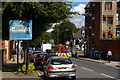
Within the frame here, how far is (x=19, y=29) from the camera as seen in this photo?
15.3 meters

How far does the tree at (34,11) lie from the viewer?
13.8 meters

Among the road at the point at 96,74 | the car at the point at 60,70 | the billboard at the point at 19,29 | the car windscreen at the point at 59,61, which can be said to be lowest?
the road at the point at 96,74

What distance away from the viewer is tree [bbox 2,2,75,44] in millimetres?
13758

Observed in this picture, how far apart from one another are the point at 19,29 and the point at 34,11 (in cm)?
156

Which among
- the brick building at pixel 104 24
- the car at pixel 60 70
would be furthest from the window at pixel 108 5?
the car at pixel 60 70

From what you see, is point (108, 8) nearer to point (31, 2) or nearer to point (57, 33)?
point (31, 2)

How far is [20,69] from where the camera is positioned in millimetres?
17000

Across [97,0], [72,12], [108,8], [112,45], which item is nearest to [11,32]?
[72,12]

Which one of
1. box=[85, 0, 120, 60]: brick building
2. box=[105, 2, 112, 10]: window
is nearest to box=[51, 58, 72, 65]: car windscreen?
box=[85, 0, 120, 60]: brick building

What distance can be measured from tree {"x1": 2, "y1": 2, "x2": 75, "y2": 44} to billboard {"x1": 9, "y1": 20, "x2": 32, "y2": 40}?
445 millimetres

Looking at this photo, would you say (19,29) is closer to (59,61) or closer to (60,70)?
(59,61)

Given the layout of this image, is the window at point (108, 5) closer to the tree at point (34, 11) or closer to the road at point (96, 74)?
the road at point (96, 74)

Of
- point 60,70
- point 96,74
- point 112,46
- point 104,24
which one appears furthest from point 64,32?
point 60,70

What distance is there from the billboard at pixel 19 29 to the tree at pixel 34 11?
45 cm
